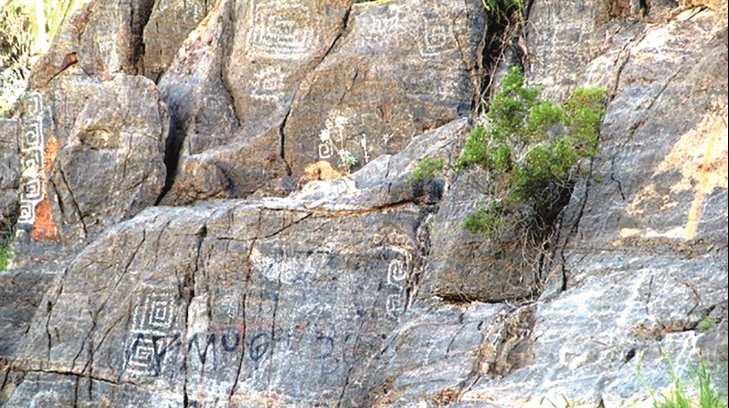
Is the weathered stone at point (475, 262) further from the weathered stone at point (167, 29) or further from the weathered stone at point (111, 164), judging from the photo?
the weathered stone at point (167, 29)

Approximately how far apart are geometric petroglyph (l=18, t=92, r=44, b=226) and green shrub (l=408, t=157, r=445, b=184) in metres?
4.93

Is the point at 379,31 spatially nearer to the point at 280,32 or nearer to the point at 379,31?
the point at 379,31

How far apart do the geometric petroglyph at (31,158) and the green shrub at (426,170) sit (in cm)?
493

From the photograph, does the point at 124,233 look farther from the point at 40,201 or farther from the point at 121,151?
the point at 40,201

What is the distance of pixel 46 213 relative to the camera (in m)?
12.9

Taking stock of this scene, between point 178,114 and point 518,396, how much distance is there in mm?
6431

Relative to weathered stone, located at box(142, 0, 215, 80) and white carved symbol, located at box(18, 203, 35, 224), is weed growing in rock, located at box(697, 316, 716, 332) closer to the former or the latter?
white carved symbol, located at box(18, 203, 35, 224)

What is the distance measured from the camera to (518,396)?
749cm

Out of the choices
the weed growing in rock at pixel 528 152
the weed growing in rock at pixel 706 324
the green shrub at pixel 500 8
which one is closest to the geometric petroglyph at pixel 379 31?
the green shrub at pixel 500 8

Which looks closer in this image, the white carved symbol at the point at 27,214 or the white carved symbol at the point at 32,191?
the white carved symbol at the point at 27,214

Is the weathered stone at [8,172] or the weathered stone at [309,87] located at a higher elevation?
the weathered stone at [309,87]

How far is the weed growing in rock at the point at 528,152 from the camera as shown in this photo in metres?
8.60


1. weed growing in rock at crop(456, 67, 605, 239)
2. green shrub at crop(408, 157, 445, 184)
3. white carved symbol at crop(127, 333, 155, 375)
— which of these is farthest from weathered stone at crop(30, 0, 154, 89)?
weed growing in rock at crop(456, 67, 605, 239)

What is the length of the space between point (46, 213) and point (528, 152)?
20.1 ft
